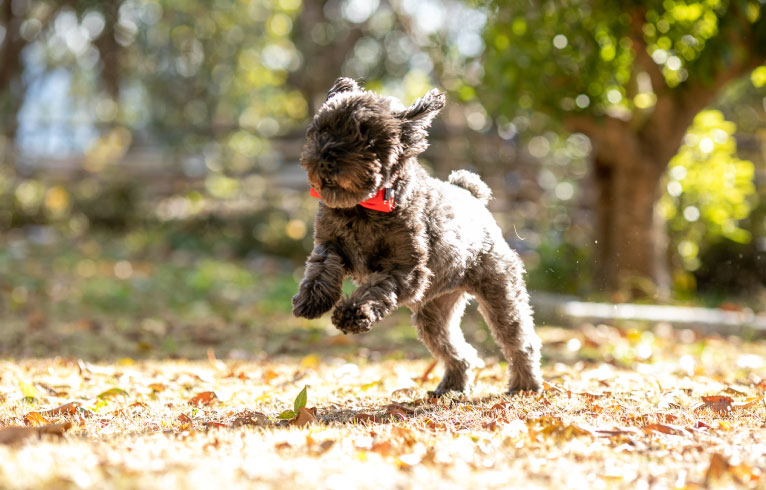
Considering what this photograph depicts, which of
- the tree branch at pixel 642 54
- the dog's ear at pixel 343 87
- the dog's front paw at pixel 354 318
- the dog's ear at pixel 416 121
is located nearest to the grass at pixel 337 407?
the dog's front paw at pixel 354 318

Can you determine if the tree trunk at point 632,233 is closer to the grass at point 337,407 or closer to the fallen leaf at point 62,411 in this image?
the grass at point 337,407

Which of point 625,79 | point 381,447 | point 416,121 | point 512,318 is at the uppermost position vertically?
point 625,79

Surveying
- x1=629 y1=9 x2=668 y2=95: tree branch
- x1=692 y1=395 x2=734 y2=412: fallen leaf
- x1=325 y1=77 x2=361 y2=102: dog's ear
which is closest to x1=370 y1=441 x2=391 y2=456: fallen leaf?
x1=325 y1=77 x2=361 y2=102: dog's ear

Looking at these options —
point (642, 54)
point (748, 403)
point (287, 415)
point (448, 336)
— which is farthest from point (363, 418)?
point (642, 54)

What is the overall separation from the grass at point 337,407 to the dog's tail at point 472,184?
1246 mm

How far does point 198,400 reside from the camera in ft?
15.4

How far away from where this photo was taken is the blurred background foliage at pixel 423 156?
8594mm

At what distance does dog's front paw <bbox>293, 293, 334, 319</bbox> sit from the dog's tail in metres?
1.44

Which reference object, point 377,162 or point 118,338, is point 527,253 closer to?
point 118,338

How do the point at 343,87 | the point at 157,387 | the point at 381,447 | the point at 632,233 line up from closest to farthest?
1. the point at 381,447
2. the point at 343,87
3. the point at 157,387
4. the point at 632,233

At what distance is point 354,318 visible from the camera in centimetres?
358

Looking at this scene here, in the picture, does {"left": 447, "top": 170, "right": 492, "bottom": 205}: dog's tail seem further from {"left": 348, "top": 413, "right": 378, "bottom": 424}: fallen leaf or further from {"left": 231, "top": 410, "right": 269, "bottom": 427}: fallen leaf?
{"left": 231, "top": 410, "right": 269, "bottom": 427}: fallen leaf

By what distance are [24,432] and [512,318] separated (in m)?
2.69

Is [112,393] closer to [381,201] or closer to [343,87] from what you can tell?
[381,201]
